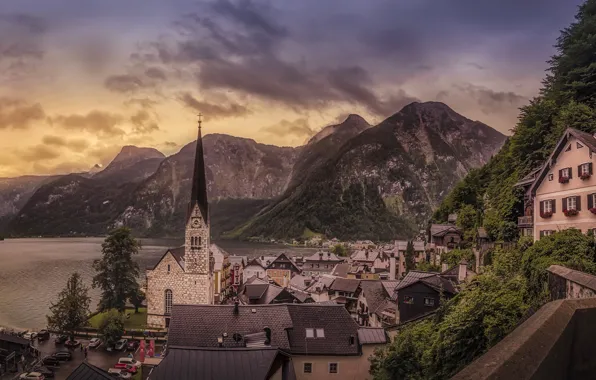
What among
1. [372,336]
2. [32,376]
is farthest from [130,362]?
[372,336]

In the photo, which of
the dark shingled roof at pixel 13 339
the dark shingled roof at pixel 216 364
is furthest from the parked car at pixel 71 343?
the dark shingled roof at pixel 216 364

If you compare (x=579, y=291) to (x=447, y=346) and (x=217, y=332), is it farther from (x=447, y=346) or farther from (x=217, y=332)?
(x=217, y=332)

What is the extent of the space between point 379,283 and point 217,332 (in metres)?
23.2

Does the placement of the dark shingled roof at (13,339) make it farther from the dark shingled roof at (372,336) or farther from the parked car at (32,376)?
the dark shingled roof at (372,336)

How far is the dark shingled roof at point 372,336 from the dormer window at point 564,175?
13.6 m

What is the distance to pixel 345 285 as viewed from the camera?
5512 centimetres

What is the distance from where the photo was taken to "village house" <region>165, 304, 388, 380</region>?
92.5 feet

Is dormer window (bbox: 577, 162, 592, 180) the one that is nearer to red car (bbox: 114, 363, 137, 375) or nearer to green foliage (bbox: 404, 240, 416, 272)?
red car (bbox: 114, 363, 137, 375)

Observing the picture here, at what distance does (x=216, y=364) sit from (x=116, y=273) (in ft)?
151

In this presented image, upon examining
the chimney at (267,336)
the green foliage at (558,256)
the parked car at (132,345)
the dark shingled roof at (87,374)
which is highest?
the green foliage at (558,256)

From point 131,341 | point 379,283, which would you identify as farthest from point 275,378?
point 131,341

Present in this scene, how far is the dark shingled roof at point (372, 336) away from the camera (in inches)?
1174

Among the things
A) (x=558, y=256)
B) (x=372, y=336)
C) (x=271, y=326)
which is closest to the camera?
(x=558, y=256)

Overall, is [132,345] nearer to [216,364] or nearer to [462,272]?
[216,364]
